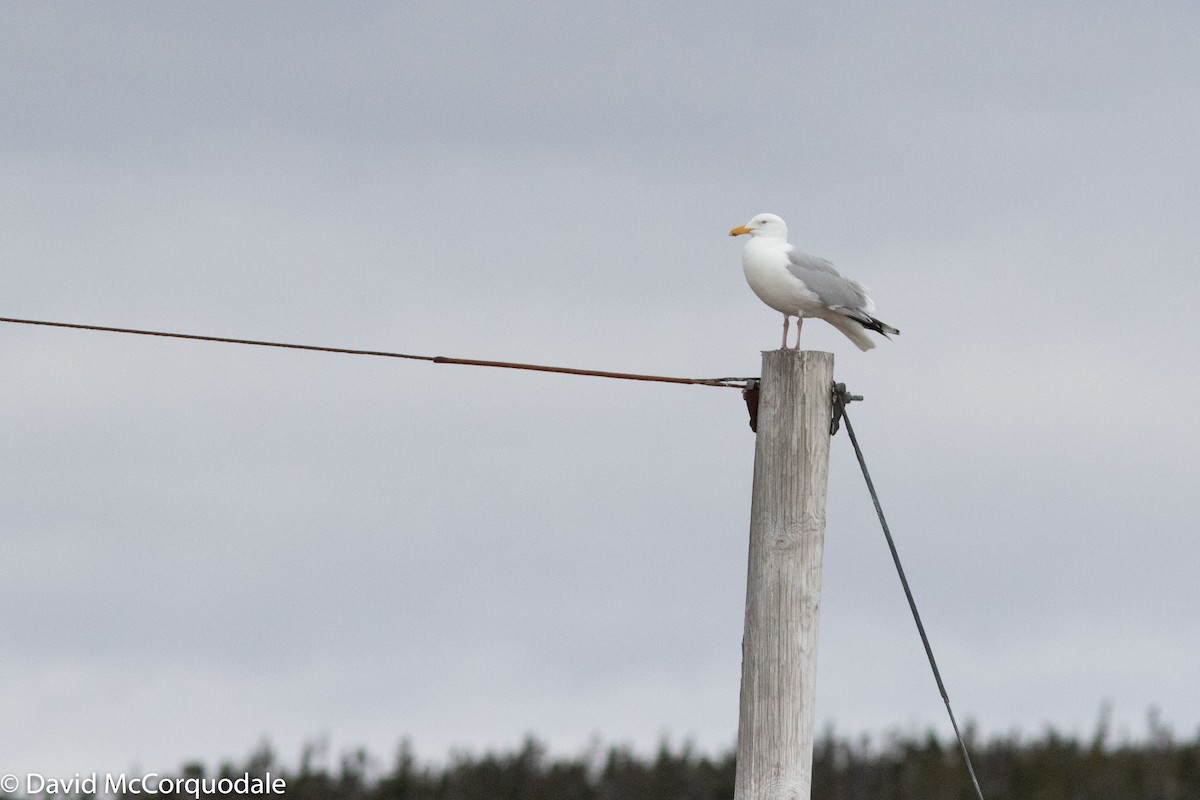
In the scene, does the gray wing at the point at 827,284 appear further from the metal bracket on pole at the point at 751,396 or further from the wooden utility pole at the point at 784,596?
the wooden utility pole at the point at 784,596

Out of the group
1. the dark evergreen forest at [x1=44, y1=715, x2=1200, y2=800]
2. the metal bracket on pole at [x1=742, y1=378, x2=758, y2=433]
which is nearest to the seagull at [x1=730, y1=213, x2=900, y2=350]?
the metal bracket on pole at [x1=742, y1=378, x2=758, y2=433]

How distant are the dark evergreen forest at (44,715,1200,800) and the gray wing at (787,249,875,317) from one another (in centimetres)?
736

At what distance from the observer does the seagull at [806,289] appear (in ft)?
26.6

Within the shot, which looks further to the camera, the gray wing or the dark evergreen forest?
the dark evergreen forest

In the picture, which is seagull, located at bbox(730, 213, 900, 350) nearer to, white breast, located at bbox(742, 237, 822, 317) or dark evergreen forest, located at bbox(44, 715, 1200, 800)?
white breast, located at bbox(742, 237, 822, 317)

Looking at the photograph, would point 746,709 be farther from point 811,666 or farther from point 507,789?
point 507,789

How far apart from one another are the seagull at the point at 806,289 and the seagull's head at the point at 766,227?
0.20m

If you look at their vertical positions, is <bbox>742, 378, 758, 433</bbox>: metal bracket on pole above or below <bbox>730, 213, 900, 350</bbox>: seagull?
below

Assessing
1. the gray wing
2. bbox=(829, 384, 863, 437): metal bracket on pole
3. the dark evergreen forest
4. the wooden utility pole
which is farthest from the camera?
the dark evergreen forest

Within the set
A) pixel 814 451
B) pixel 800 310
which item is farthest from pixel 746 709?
pixel 800 310

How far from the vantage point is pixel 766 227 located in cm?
873

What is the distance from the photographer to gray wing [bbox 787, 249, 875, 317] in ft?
26.6

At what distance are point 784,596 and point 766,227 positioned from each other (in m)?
2.55

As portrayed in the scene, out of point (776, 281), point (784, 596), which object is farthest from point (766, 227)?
point (784, 596)
